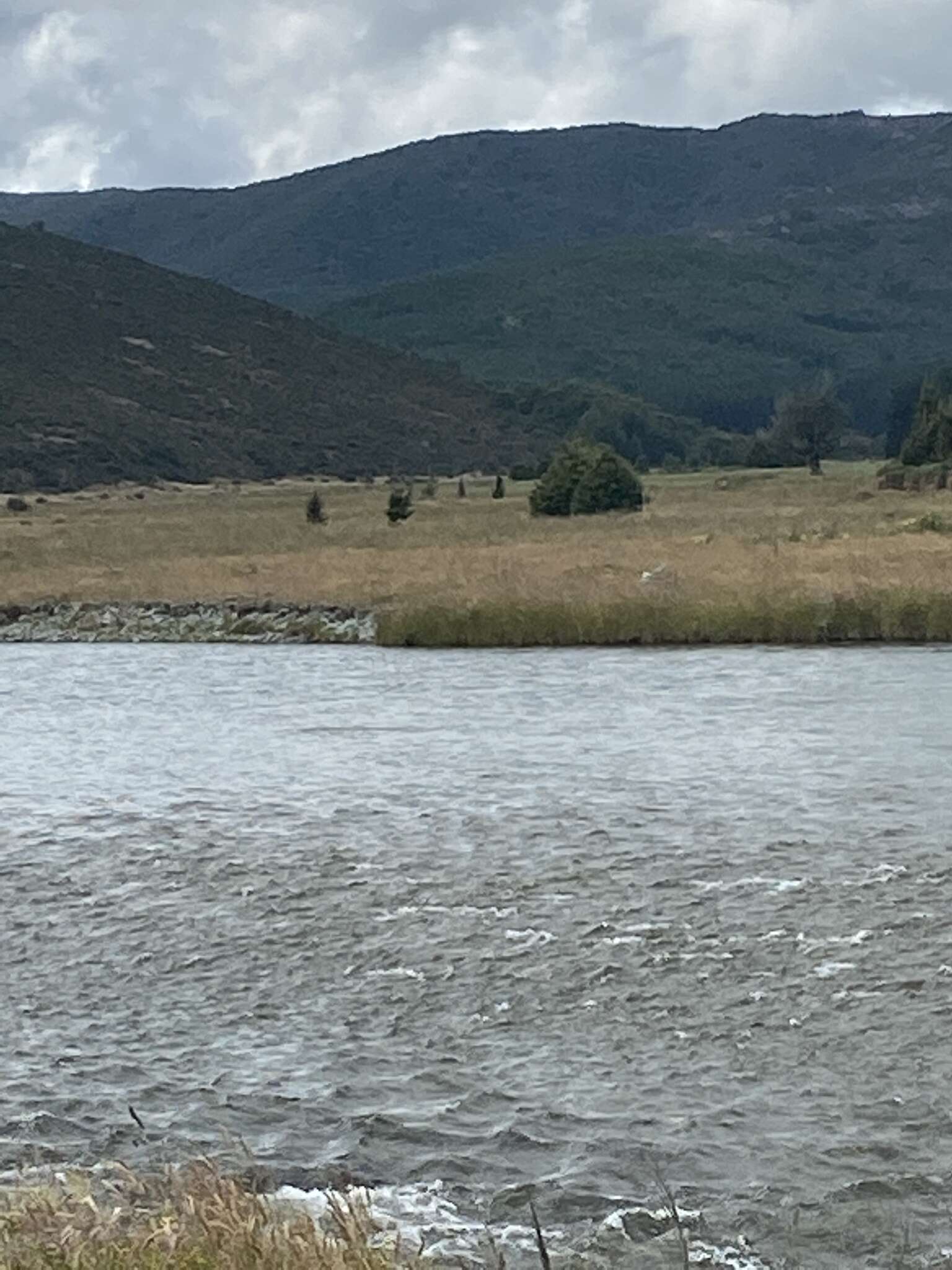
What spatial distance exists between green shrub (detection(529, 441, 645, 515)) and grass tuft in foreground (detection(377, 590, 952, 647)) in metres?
31.4

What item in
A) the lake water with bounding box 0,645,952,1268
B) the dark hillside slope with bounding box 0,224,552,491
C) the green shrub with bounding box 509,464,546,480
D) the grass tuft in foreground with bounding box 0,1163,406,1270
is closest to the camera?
the grass tuft in foreground with bounding box 0,1163,406,1270

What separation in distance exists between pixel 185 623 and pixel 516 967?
30.7 meters

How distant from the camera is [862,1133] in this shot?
10758 millimetres

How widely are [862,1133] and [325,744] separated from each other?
1635cm

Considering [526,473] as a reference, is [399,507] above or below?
below

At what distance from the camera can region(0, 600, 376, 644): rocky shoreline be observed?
4188 centimetres

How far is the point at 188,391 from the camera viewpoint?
420 ft

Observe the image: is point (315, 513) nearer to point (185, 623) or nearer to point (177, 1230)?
point (185, 623)

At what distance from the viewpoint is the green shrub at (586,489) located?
71.6m

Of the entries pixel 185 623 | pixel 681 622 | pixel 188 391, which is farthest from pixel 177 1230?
pixel 188 391

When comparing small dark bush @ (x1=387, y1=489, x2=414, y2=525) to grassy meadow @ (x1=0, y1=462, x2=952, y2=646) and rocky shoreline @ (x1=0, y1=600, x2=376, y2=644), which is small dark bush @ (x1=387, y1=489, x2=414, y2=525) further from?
rocky shoreline @ (x1=0, y1=600, x2=376, y2=644)

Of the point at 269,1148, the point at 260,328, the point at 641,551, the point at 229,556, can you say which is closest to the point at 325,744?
the point at 269,1148

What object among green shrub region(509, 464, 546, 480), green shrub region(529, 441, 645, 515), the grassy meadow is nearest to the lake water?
the grassy meadow

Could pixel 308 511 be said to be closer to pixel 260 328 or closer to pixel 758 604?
pixel 758 604
